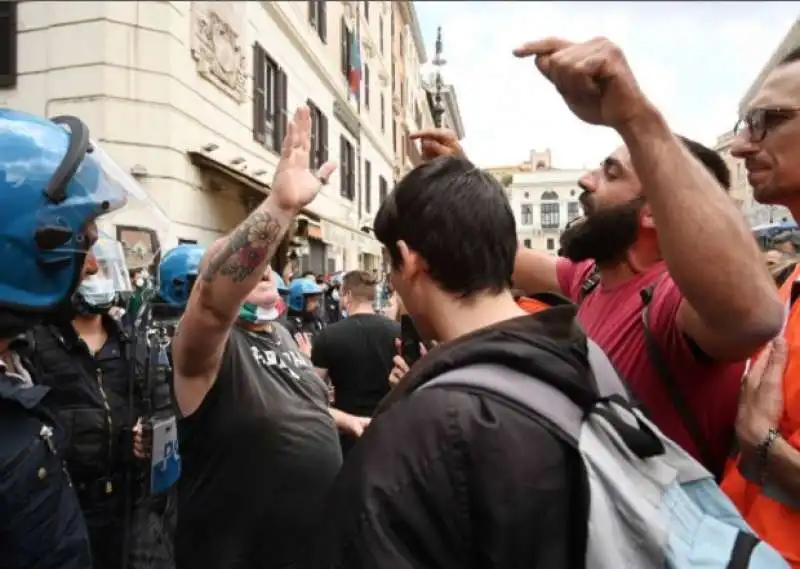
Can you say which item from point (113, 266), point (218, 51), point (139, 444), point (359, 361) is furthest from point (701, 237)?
point (218, 51)

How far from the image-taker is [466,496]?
1.13 metres

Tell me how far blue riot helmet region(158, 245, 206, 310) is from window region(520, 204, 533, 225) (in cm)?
8595

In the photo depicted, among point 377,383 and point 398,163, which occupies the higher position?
point 398,163

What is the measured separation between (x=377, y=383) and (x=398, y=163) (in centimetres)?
2773

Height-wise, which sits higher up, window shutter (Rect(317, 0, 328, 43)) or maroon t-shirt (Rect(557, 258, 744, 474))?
window shutter (Rect(317, 0, 328, 43))

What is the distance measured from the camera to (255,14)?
448 inches

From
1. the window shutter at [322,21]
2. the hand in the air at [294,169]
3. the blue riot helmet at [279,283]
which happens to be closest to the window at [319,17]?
the window shutter at [322,21]

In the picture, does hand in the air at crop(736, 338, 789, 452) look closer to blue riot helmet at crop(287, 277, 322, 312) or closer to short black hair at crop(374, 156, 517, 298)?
short black hair at crop(374, 156, 517, 298)

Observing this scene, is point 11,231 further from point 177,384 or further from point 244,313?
point 244,313

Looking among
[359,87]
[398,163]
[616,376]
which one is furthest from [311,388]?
[398,163]

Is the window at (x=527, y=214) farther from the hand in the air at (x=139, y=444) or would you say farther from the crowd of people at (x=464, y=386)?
the crowd of people at (x=464, y=386)

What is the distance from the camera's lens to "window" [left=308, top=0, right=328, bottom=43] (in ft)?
50.2

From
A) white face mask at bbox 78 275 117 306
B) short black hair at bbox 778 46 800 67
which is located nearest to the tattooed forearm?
white face mask at bbox 78 275 117 306

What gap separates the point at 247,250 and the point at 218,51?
336 inches
